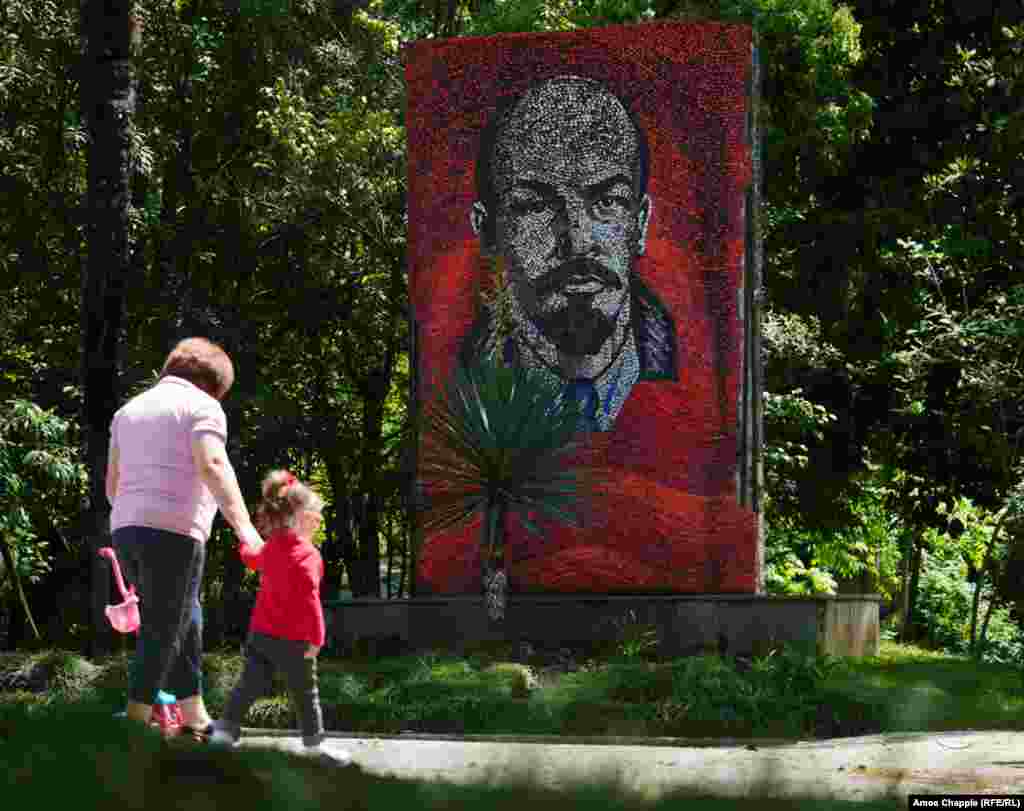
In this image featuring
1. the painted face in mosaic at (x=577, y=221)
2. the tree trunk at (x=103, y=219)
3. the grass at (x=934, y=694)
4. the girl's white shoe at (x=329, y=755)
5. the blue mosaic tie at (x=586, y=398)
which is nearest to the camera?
the girl's white shoe at (x=329, y=755)

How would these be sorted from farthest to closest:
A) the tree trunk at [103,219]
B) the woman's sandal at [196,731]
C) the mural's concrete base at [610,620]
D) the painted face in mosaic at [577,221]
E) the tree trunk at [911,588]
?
the tree trunk at [911,588] → the painted face in mosaic at [577,221] → the mural's concrete base at [610,620] → the tree trunk at [103,219] → the woman's sandal at [196,731]

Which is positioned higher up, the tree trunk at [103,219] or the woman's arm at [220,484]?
the tree trunk at [103,219]

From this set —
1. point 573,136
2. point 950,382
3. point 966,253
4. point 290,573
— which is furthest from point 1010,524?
point 290,573

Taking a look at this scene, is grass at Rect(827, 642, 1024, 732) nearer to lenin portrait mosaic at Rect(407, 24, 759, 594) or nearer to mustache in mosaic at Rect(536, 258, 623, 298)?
lenin portrait mosaic at Rect(407, 24, 759, 594)

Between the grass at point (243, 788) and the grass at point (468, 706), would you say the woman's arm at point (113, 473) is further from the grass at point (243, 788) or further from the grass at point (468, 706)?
the grass at point (243, 788)

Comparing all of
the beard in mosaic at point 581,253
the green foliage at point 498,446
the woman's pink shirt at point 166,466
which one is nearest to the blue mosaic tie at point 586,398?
the beard in mosaic at point 581,253

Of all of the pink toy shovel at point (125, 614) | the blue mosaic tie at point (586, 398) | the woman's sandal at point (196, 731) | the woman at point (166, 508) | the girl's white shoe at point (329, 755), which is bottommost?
the woman's sandal at point (196, 731)

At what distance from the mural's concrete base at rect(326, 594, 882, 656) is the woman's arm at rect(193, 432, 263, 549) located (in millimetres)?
8792

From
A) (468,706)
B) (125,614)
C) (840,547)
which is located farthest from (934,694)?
(840,547)

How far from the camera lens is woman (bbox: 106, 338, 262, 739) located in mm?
7895

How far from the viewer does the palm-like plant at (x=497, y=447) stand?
1623 centimetres

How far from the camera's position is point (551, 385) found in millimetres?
16828

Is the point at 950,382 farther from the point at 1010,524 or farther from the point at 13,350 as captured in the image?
the point at 13,350

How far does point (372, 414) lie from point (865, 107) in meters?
7.77
